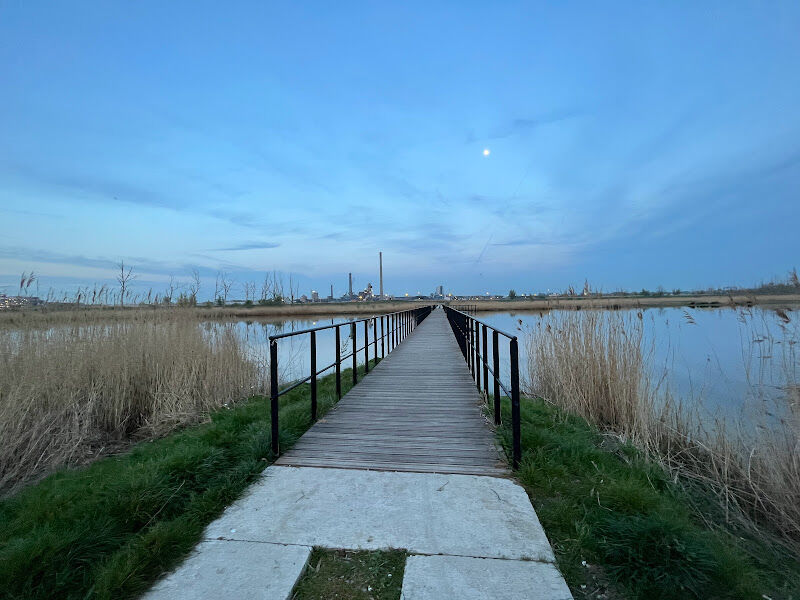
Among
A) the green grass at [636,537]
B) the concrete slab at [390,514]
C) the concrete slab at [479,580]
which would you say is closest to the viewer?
the concrete slab at [479,580]

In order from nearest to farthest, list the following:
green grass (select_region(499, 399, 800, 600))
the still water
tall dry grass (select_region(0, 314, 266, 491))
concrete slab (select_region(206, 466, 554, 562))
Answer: green grass (select_region(499, 399, 800, 600)) → concrete slab (select_region(206, 466, 554, 562)) → tall dry grass (select_region(0, 314, 266, 491)) → the still water

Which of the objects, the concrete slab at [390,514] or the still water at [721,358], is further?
the still water at [721,358]

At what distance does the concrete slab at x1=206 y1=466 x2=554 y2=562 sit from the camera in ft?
7.69

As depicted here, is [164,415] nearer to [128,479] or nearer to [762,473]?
[128,479]

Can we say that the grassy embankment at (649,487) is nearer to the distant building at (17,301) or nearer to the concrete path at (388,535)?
the concrete path at (388,535)

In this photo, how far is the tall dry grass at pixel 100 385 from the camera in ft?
13.6

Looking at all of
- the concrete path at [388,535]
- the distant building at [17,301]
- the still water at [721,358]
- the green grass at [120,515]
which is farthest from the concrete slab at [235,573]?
the distant building at [17,301]

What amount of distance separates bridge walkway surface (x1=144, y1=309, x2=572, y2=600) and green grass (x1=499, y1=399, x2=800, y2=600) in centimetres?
20

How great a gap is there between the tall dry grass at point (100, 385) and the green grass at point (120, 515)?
73 centimetres

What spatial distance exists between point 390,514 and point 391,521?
3.6 inches

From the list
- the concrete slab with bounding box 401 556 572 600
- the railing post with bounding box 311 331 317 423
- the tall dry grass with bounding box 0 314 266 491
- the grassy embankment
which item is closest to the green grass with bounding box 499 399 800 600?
the grassy embankment

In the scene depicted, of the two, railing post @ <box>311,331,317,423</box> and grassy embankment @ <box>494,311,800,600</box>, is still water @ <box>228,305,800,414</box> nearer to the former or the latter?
grassy embankment @ <box>494,311,800,600</box>

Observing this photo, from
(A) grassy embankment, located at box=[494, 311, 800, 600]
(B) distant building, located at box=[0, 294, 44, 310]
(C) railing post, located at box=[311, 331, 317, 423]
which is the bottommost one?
(A) grassy embankment, located at box=[494, 311, 800, 600]

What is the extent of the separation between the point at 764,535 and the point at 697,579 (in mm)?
1458
